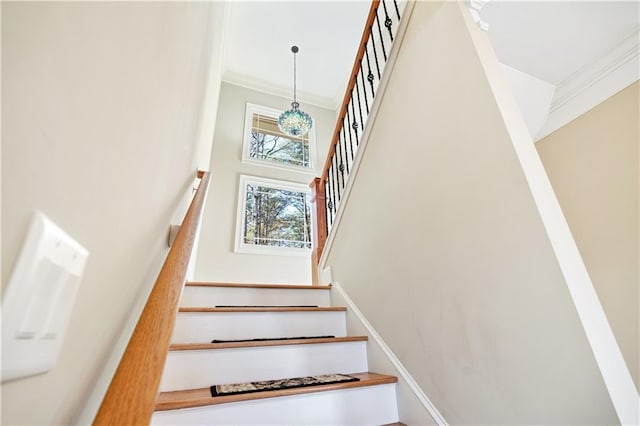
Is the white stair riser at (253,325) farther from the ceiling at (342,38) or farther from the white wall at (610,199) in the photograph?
the ceiling at (342,38)

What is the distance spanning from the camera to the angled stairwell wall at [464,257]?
0.88 metres

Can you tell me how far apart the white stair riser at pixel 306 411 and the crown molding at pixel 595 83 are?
92.8 inches

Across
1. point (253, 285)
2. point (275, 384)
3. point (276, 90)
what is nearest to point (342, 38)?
point (276, 90)

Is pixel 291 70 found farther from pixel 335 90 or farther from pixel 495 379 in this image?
pixel 495 379

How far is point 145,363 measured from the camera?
55 centimetres

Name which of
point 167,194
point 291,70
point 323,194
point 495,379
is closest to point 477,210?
point 495,379

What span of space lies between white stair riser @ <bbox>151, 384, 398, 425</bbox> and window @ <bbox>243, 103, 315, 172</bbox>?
3858 mm

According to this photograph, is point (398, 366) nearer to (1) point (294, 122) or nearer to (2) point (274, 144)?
(1) point (294, 122)

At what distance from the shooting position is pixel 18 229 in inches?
11.2

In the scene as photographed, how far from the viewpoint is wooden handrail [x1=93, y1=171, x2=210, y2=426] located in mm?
481

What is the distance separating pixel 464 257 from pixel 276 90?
480cm

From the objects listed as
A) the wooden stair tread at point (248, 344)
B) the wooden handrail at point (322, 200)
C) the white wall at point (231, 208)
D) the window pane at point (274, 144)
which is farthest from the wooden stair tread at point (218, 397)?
the window pane at point (274, 144)

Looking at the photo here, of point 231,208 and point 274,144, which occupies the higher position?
point 274,144

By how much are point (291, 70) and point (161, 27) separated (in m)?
4.64
